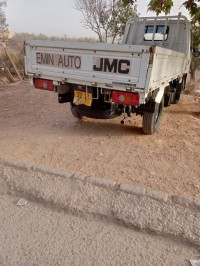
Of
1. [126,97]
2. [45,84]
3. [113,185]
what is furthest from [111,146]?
[45,84]

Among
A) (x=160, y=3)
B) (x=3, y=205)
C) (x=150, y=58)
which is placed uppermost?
(x=160, y=3)

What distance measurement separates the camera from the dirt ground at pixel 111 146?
2.94 metres

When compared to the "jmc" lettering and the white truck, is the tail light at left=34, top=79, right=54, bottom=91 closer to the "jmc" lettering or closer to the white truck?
the white truck

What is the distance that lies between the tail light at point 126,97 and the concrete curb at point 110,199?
3.81 ft

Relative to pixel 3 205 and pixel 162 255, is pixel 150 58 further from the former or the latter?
pixel 3 205

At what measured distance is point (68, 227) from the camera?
7.22 feet

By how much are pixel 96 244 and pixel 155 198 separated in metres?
0.82

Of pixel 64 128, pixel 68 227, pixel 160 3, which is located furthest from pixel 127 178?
pixel 160 3

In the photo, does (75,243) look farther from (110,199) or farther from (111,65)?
(111,65)

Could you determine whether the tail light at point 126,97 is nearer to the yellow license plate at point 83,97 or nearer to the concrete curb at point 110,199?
the yellow license plate at point 83,97

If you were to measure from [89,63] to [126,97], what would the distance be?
0.76m

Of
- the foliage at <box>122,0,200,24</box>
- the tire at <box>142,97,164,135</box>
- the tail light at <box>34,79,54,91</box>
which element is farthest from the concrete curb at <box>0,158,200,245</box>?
the foliage at <box>122,0,200,24</box>

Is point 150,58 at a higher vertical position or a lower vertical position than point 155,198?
higher

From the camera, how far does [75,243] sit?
202cm
